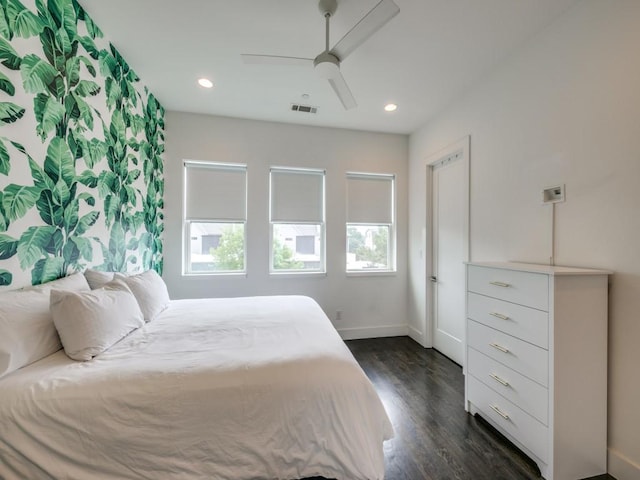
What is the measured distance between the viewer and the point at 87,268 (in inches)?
75.6

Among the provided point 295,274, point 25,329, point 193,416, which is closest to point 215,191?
point 295,274

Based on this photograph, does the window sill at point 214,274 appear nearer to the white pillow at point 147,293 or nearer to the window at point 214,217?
the window at point 214,217

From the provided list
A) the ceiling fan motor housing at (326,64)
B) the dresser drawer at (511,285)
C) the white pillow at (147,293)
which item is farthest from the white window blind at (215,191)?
the dresser drawer at (511,285)

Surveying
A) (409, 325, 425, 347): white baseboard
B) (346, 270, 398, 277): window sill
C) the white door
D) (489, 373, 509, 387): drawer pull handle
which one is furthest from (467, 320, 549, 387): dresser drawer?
(346, 270, 398, 277): window sill

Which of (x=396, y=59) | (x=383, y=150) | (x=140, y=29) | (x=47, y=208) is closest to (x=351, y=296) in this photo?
(x=383, y=150)

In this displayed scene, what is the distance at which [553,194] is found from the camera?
1.85 meters

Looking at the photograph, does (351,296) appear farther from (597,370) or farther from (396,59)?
(396,59)

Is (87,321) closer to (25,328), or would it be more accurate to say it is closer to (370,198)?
(25,328)

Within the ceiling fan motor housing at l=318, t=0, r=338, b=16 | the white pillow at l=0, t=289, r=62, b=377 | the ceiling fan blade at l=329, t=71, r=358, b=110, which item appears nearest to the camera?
the white pillow at l=0, t=289, r=62, b=377

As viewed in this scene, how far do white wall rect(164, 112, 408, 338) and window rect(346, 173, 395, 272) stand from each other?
0.39 ft

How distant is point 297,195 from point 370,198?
1033 millimetres

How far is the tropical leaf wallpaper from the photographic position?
4.53 feet

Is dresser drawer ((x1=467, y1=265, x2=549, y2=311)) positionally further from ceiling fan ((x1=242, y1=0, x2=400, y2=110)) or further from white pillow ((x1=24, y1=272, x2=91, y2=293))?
white pillow ((x1=24, y1=272, x2=91, y2=293))

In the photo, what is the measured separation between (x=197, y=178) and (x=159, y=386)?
268cm
